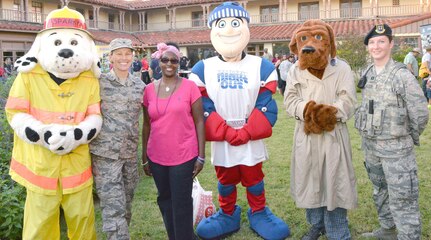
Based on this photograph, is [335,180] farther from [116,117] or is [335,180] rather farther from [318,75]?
[116,117]

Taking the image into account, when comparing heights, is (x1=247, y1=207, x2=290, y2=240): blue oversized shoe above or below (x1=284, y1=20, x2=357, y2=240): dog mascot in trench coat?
below

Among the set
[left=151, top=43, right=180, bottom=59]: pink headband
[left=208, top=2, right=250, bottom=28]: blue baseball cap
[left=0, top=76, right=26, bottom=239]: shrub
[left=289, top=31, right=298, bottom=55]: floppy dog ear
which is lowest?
[left=0, top=76, right=26, bottom=239]: shrub

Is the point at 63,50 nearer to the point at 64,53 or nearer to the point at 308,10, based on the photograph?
the point at 64,53

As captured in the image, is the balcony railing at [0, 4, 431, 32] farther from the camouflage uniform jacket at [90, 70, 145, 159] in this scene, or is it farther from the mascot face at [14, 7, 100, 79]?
the camouflage uniform jacket at [90, 70, 145, 159]

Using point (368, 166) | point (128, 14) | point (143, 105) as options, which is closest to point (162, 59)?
point (143, 105)

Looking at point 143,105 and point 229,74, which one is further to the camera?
point 229,74

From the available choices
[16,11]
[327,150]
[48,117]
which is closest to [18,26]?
[16,11]

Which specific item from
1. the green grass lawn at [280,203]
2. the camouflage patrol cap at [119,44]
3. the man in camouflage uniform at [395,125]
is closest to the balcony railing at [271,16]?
the green grass lawn at [280,203]

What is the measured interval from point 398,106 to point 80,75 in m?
2.37

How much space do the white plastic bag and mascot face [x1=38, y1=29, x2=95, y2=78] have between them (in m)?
1.64

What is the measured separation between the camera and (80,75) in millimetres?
3143

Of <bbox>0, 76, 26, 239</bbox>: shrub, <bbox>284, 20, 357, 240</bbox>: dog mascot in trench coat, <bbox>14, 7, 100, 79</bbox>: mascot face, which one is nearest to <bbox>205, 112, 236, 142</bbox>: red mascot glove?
<bbox>284, 20, 357, 240</bbox>: dog mascot in trench coat

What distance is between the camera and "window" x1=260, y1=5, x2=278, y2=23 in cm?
2575

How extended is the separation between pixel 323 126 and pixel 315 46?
628 millimetres
